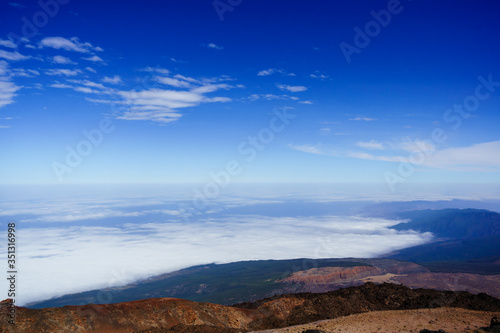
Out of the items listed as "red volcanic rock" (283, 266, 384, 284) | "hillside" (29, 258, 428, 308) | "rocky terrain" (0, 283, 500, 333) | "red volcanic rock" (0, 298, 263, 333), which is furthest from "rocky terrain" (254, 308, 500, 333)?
"red volcanic rock" (283, 266, 384, 284)

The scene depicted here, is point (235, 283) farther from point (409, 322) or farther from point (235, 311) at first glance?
point (409, 322)

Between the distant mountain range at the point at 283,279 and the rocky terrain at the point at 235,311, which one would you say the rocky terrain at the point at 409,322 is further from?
the distant mountain range at the point at 283,279

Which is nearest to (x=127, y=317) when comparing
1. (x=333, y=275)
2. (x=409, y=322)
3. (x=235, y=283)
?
(x=409, y=322)

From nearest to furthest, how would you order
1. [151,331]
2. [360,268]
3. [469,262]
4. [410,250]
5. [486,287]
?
[151,331] → [486,287] → [360,268] → [469,262] → [410,250]

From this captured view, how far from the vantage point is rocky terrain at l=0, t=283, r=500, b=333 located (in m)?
16.8

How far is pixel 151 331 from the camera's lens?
1678 centimetres

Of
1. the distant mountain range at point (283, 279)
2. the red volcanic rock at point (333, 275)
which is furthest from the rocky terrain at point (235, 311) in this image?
the red volcanic rock at point (333, 275)

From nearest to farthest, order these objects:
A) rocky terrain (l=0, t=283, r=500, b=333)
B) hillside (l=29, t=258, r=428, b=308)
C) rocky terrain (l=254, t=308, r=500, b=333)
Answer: rocky terrain (l=254, t=308, r=500, b=333)
rocky terrain (l=0, t=283, r=500, b=333)
hillside (l=29, t=258, r=428, b=308)

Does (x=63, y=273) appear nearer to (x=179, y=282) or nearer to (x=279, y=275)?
(x=179, y=282)

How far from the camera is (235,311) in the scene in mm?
21516

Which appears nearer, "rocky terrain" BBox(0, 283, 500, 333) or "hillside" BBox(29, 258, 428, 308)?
"rocky terrain" BBox(0, 283, 500, 333)

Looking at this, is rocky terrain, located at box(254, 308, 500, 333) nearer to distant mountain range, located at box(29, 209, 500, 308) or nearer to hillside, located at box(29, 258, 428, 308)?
distant mountain range, located at box(29, 209, 500, 308)

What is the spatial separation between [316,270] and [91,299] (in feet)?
246

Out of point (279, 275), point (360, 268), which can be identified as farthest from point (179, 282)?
point (360, 268)
